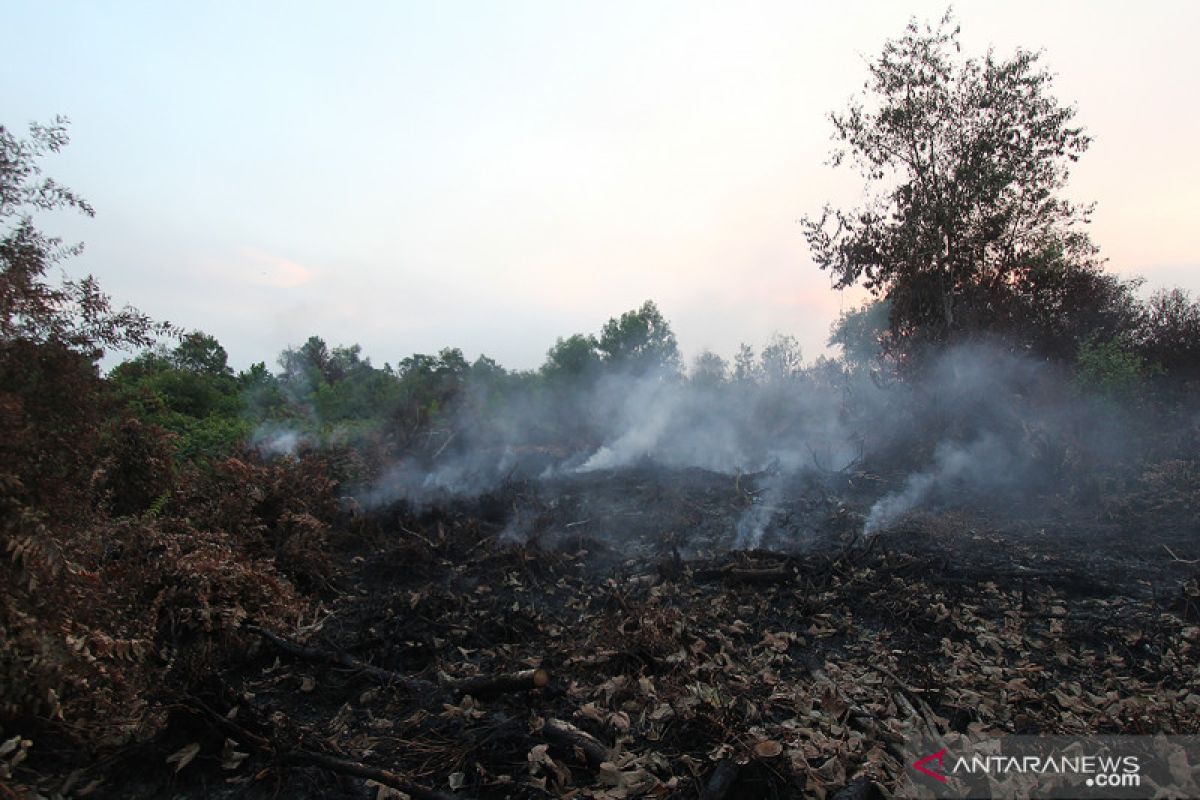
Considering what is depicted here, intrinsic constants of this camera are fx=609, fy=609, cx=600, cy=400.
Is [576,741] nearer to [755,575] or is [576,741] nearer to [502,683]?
[502,683]

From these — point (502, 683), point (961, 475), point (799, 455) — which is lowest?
point (502, 683)

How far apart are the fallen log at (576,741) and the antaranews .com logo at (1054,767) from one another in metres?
1.58

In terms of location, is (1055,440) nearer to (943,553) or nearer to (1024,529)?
(1024,529)

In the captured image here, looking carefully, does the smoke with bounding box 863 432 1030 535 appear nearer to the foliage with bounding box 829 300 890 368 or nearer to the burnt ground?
the burnt ground

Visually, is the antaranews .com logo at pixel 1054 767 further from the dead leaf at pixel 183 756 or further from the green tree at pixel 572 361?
the green tree at pixel 572 361

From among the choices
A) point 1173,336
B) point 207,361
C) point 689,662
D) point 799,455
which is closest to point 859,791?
point 689,662

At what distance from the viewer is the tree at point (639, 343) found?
1357 inches

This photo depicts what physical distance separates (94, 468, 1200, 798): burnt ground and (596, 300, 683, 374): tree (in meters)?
25.5

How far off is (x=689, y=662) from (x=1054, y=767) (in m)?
2.30

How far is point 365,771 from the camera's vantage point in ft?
10.7

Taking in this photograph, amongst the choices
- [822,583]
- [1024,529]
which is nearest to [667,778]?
[822,583]

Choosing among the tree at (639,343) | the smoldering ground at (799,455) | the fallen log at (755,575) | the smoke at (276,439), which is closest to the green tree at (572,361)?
the tree at (639,343)

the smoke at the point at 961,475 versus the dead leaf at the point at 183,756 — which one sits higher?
the smoke at the point at 961,475

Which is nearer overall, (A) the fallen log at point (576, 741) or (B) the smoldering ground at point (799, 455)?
(A) the fallen log at point (576, 741)
